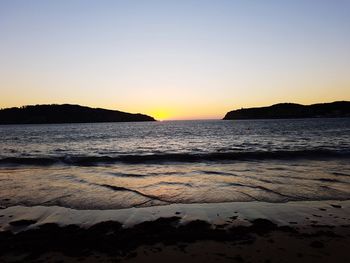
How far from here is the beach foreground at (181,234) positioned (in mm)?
5387

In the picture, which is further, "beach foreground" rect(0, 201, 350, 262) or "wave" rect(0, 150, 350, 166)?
"wave" rect(0, 150, 350, 166)

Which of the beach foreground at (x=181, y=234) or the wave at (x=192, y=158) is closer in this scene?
the beach foreground at (x=181, y=234)

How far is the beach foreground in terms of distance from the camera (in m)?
5.39

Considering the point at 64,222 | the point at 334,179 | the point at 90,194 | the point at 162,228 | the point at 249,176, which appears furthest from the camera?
the point at 249,176

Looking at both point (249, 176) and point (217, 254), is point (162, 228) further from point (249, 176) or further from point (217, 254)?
point (249, 176)

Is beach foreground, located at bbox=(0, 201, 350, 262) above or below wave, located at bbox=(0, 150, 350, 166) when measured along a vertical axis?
above

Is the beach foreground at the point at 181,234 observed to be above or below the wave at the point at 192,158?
above

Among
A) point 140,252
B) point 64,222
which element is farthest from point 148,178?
point 140,252

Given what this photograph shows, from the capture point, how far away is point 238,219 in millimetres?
7453

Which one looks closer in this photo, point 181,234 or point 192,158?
point 181,234

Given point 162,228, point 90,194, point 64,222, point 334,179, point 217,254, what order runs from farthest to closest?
point 334,179
point 90,194
point 64,222
point 162,228
point 217,254

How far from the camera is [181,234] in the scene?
644 centimetres

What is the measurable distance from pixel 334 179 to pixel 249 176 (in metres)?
3.36

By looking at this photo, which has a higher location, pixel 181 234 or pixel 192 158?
pixel 181 234
